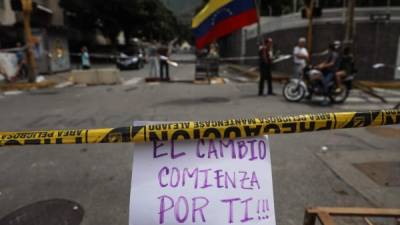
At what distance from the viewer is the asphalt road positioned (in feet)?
11.8

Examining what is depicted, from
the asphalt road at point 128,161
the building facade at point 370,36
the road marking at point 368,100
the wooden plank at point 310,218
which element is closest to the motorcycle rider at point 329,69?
the asphalt road at point 128,161

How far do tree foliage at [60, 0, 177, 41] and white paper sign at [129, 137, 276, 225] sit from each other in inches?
1390

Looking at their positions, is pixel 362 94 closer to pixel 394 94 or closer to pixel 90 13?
pixel 394 94

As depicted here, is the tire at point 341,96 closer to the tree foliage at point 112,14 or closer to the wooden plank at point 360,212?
the wooden plank at point 360,212

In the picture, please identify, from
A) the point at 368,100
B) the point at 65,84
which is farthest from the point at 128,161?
the point at 65,84

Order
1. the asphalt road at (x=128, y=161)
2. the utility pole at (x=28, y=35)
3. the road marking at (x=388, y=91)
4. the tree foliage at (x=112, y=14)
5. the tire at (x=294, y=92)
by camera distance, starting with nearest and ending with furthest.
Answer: the asphalt road at (x=128, y=161) → the tire at (x=294, y=92) → the road marking at (x=388, y=91) → the utility pole at (x=28, y=35) → the tree foliage at (x=112, y=14)

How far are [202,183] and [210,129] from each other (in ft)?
1.07

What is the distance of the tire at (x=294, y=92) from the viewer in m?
9.57

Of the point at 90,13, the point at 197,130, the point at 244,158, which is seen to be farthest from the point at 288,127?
the point at 90,13

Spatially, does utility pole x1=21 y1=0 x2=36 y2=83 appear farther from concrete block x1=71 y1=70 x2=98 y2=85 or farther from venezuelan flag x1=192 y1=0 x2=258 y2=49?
venezuelan flag x1=192 y1=0 x2=258 y2=49

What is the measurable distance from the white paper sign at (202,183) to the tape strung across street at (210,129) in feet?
0.22

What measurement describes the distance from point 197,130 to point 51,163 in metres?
3.62

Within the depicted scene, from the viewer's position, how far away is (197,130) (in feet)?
6.55

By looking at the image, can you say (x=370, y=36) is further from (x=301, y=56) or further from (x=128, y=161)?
(x=128, y=161)
